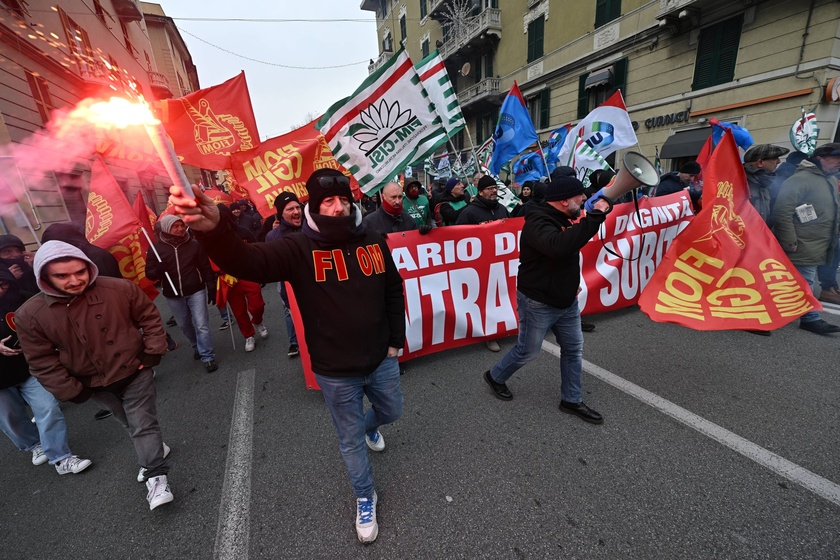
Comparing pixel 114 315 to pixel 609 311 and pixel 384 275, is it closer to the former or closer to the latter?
pixel 384 275

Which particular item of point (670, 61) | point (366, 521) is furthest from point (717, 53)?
point (366, 521)

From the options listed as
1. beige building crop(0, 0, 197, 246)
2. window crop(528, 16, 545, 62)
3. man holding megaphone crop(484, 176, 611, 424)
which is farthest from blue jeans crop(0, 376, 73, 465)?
window crop(528, 16, 545, 62)

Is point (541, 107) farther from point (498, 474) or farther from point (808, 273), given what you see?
point (498, 474)

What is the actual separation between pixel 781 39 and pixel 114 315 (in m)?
15.1

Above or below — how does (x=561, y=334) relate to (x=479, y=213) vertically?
below

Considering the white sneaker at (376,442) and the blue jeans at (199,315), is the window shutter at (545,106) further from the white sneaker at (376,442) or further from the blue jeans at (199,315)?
the white sneaker at (376,442)

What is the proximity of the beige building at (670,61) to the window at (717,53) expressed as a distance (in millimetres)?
28

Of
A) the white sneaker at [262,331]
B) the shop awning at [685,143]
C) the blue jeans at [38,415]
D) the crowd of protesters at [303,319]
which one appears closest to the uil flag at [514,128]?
the crowd of protesters at [303,319]

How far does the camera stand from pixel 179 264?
13.2ft

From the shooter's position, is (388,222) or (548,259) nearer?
(548,259)

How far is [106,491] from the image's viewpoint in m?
2.47

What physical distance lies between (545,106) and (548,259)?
18425 mm

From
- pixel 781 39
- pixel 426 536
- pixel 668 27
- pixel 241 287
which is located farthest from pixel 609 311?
pixel 668 27

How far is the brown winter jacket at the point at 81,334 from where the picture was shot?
2084 millimetres
